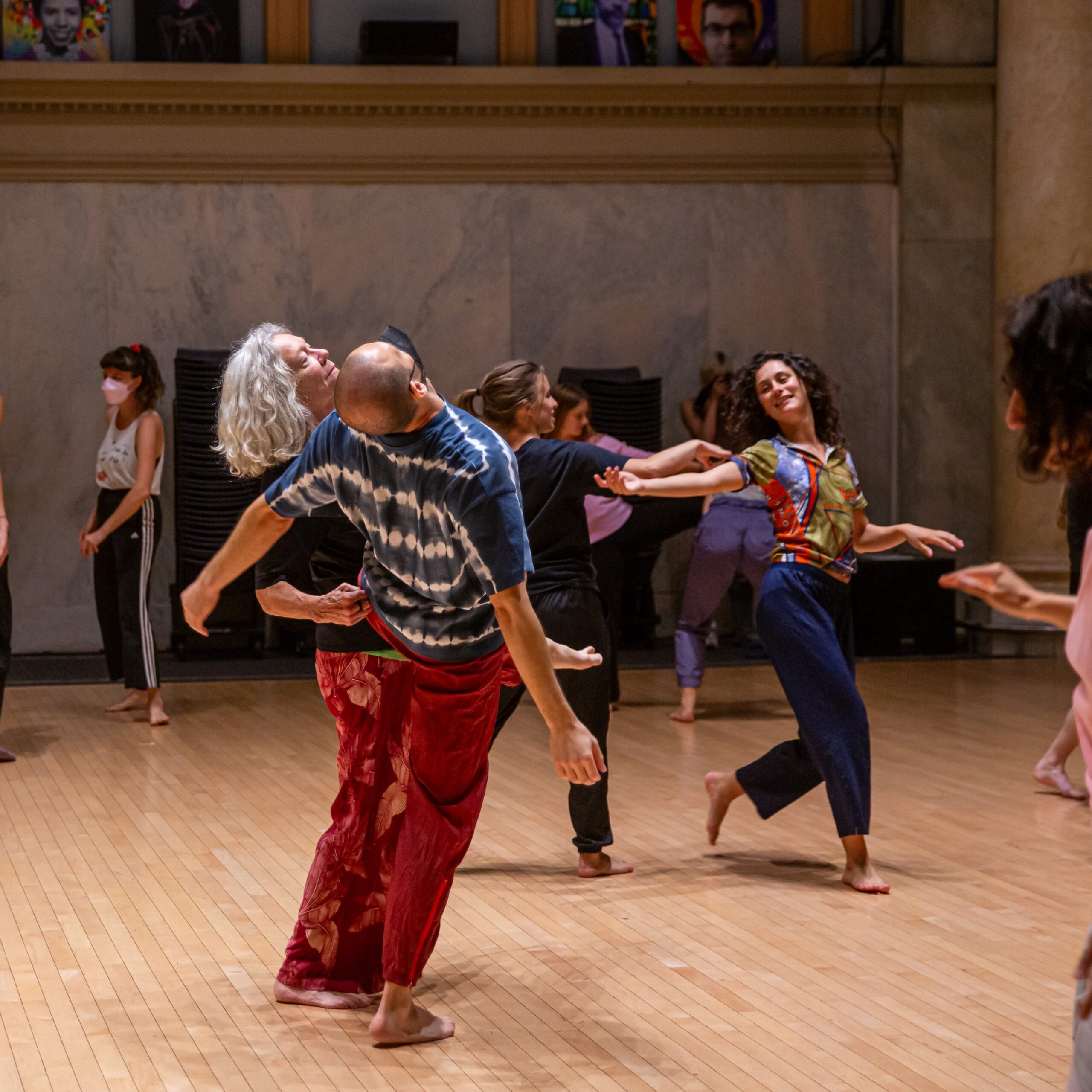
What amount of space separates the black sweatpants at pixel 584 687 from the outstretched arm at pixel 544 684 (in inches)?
59.9

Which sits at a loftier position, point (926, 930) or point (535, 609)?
point (535, 609)

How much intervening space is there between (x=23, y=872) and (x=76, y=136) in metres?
6.20

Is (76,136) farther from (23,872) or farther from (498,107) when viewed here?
(23,872)

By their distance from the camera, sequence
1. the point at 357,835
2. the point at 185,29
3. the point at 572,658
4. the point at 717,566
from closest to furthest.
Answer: the point at 572,658 → the point at 357,835 → the point at 717,566 → the point at 185,29

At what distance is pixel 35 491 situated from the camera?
941 centimetres

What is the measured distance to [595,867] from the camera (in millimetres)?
4359

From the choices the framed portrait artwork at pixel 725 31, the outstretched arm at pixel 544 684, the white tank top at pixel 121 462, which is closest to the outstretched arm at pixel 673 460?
the outstretched arm at pixel 544 684

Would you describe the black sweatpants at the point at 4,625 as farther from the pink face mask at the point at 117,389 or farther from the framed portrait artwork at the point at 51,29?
the framed portrait artwork at the point at 51,29

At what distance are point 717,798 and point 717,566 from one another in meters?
2.65

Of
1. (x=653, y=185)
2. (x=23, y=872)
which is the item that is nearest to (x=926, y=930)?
(x=23, y=872)

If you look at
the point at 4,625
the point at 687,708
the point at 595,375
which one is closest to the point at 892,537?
the point at 687,708

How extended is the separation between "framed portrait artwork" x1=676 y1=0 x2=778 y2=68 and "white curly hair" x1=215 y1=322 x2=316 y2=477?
23.7ft

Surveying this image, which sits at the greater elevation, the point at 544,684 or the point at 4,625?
the point at 544,684

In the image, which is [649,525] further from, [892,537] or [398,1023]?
[398,1023]
